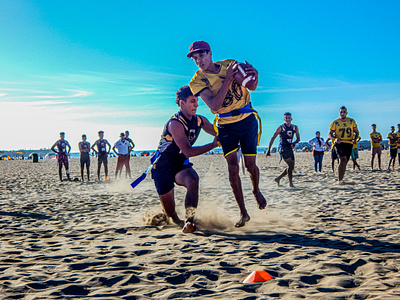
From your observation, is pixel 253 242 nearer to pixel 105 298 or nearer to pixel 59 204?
pixel 105 298

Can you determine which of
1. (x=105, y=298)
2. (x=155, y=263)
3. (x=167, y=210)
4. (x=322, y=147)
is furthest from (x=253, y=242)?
(x=322, y=147)

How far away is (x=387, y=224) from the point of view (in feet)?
14.4

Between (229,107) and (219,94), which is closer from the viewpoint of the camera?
(219,94)

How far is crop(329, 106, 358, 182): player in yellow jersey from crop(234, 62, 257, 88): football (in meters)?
5.79

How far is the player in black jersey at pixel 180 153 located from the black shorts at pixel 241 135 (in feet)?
0.94

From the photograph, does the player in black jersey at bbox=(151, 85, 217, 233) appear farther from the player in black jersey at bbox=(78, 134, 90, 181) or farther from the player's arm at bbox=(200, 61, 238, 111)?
the player in black jersey at bbox=(78, 134, 90, 181)

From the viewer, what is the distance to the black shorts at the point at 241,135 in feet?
14.7

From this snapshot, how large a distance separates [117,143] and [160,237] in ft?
35.0

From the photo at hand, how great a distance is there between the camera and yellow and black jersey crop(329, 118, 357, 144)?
8984mm

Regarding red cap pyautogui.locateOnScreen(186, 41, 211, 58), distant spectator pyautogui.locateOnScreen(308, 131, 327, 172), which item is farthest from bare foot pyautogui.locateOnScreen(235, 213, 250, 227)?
distant spectator pyautogui.locateOnScreen(308, 131, 327, 172)

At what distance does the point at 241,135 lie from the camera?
4.48m

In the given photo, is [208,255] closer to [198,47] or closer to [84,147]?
[198,47]

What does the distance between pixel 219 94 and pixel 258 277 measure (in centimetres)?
210

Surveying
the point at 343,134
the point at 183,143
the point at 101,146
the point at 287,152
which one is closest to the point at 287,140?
the point at 287,152
